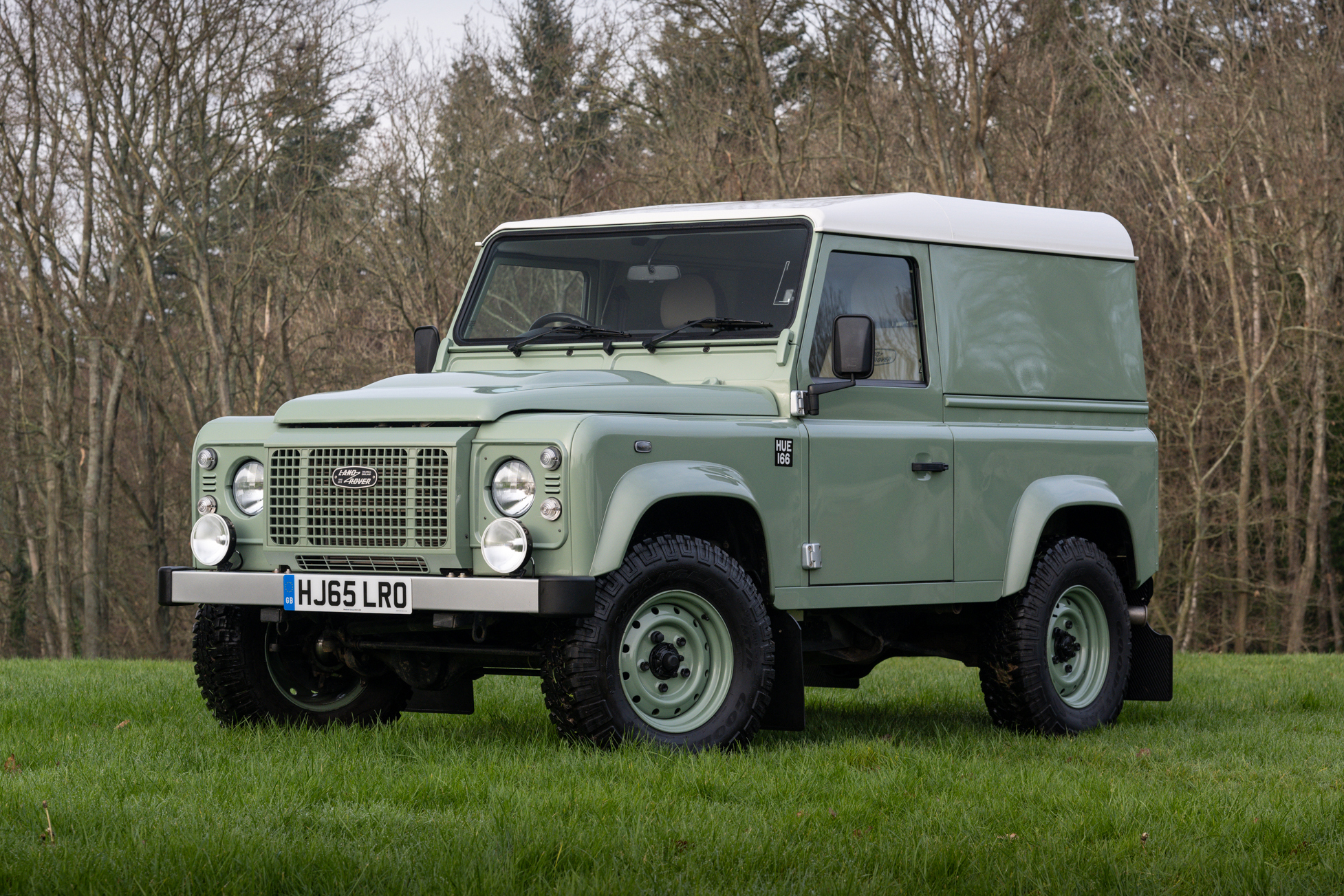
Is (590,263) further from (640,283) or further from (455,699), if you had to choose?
(455,699)

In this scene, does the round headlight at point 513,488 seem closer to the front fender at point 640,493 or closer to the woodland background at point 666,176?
the front fender at point 640,493

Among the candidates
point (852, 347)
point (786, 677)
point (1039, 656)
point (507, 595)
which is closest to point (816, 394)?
point (852, 347)

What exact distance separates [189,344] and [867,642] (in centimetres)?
2204

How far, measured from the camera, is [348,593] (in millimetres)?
6449

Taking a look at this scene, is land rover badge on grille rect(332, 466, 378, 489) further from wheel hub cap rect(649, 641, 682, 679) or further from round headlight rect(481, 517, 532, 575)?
wheel hub cap rect(649, 641, 682, 679)

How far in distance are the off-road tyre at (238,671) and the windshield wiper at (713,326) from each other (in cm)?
211

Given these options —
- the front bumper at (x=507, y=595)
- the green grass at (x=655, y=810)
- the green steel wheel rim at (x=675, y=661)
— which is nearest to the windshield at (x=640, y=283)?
the green steel wheel rim at (x=675, y=661)

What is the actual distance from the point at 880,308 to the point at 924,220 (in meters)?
0.56

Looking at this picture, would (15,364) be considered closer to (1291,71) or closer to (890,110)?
(890,110)

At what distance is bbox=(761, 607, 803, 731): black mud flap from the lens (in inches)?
274

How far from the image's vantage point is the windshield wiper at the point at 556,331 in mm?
7621

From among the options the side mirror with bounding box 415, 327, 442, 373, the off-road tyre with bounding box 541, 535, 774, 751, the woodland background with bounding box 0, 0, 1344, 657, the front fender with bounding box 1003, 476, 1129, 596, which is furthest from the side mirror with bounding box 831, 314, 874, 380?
the woodland background with bounding box 0, 0, 1344, 657

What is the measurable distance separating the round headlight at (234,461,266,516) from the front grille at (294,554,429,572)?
357 mm

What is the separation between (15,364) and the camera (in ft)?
93.2
